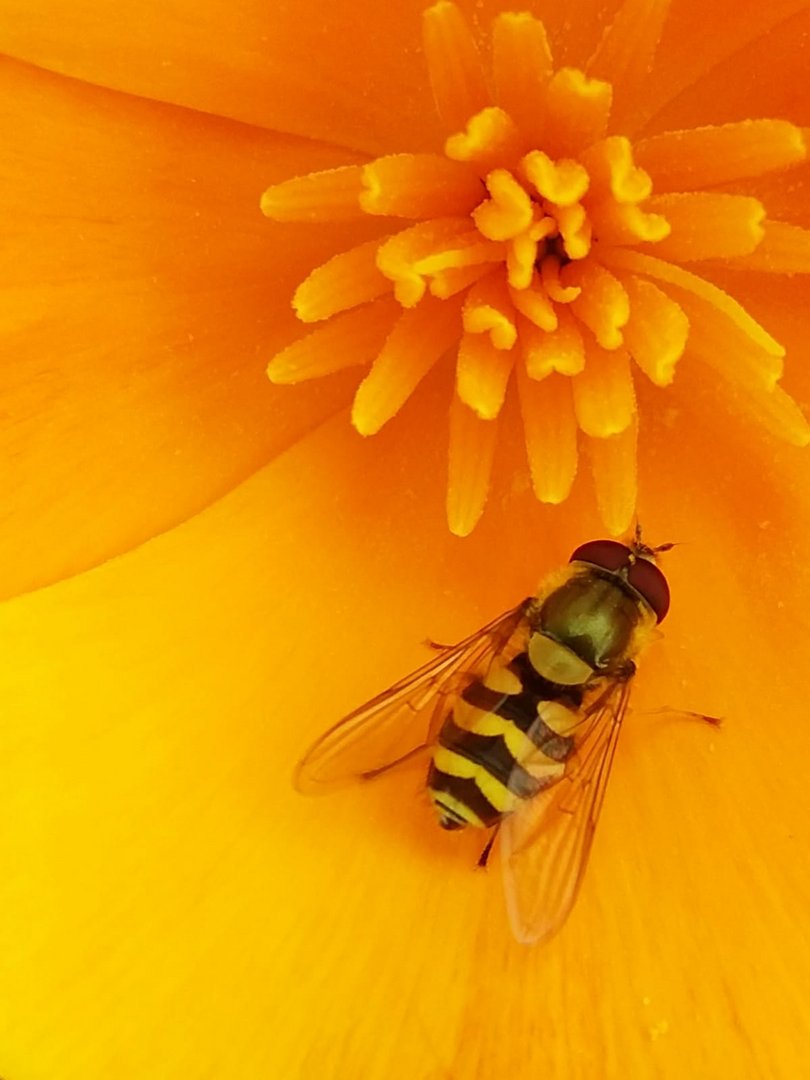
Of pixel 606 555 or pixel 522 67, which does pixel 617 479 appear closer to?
pixel 606 555

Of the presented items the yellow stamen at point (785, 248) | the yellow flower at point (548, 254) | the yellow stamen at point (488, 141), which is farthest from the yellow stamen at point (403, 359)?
the yellow stamen at point (785, 248)

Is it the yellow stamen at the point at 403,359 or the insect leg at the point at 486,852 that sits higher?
the yellow stamen at the point at 403,359

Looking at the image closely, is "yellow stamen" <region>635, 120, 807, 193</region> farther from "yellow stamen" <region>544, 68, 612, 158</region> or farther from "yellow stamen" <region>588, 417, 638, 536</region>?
"yellow stamen" <region>588, 417, 638, 536</region>

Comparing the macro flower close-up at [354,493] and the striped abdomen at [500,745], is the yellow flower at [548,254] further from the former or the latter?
the striped abdomen at [500,745]

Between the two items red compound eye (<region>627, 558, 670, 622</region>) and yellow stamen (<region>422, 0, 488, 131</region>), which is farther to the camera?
red compound eye (<region>627, 558, 670, 622</region>)

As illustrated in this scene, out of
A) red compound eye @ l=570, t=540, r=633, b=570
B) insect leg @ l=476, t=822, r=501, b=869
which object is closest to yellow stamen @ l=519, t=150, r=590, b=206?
red compound eye @ l=570, t=540, r=633, b=570

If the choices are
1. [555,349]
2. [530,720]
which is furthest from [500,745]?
[555,349]
